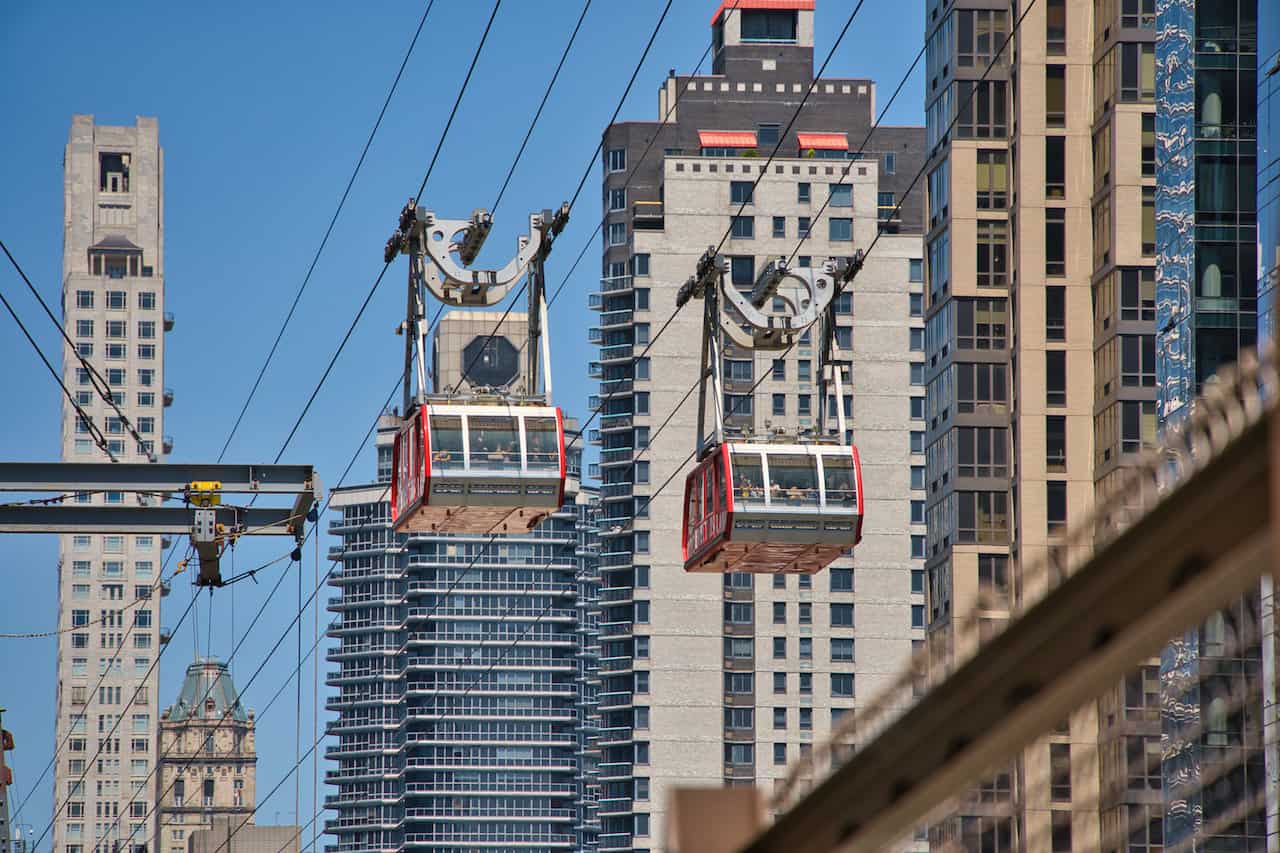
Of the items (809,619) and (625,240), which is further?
(625,240)

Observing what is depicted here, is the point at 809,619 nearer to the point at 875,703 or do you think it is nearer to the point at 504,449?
the point at 504,449

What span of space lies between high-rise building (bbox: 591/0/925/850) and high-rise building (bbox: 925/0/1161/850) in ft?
174

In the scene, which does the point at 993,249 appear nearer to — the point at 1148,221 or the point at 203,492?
the point at 1148,221

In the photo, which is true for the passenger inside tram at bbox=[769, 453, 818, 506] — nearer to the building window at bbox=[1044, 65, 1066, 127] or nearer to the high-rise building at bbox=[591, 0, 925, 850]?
the building window at bbox=[1044, 65, 1066, 127]

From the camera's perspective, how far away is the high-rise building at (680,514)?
519 feet

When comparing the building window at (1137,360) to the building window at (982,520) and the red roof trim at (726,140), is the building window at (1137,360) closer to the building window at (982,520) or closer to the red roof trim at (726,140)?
the building window at (982,520)

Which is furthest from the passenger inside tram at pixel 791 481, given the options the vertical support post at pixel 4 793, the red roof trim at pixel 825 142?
the red roof trim at pixel 825 142

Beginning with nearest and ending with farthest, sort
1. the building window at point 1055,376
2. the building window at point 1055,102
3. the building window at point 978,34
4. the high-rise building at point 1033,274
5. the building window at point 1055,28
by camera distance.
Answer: the high-rise building at point 1033,274 < the building window at point 1055,376 < the building window at point 1055,102 < the building window at point 1055,28 < the building window at point 978,34

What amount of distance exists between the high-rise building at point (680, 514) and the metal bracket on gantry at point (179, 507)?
355ft

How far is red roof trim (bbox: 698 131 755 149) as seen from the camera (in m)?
183

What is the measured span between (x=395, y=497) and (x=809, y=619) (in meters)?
120

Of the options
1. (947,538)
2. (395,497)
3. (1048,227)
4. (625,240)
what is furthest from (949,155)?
(625,240)

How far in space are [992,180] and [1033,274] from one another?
4.42 metres

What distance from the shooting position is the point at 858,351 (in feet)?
552
